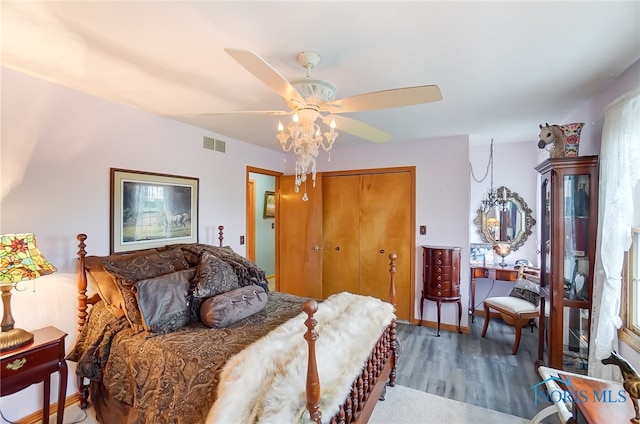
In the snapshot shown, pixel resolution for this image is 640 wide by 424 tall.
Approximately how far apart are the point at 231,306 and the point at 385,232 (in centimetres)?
255

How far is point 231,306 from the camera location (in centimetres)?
213

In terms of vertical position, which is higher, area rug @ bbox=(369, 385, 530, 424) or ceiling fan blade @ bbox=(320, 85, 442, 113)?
ceiling fan blade @ bbox=(320, 85, 442, 113)

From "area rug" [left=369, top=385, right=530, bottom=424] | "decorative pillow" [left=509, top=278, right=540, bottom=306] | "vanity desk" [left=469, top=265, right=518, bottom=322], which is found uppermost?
"vanity desk" [left=469, top=265, right=518, bottom=322]

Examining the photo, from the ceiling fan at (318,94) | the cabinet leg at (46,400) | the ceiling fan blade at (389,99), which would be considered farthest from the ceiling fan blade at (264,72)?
the cabinet leg at (46,400)

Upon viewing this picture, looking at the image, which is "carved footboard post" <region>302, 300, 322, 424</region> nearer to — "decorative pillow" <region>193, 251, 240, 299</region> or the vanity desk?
"decorative pillow" <region>193, 251, 240, 299</region>

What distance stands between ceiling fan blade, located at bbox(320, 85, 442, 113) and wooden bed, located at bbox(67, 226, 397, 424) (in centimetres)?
105

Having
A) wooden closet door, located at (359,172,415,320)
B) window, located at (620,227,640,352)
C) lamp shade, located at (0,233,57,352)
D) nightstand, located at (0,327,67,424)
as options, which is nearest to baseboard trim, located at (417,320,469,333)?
wooden closet door, located at (359,172,415,320)

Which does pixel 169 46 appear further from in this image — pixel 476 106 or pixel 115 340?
pixel 476 106

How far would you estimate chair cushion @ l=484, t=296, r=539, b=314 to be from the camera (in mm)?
3054

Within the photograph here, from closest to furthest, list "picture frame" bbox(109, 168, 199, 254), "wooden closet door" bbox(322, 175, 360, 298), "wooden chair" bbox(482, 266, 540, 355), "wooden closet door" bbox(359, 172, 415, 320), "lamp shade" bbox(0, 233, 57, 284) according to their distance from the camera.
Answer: "lamp shade" bbox(0, 233, 57, 284), "picture frame" bbox(109, 168, 199, 254), "wooden chair" bbox(482, 266, 540, 355), "wooden closet door" bbox(359, 172, 415, 320), "wooden closet door" bbox(322, 175, 360, 298)

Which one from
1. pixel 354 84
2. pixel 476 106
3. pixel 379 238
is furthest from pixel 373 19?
pixel 379 238

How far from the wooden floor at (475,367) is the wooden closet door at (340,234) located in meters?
1.10

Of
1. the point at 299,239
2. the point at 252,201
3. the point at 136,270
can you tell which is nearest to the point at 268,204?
the point at 252,201

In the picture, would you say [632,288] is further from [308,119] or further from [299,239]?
[299,239]
